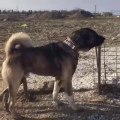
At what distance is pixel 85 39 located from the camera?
28.5 feet

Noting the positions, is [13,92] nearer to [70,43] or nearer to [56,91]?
[56,91]

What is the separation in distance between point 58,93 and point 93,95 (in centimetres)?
79

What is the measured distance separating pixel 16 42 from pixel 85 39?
4.67ft

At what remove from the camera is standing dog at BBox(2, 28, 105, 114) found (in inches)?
327

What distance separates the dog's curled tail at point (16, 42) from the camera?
328 inches

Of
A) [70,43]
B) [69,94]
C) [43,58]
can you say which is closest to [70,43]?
[70,43]

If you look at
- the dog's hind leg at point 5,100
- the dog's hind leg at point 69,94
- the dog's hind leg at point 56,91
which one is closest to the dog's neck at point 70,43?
the dog's hind leg at point 69,94

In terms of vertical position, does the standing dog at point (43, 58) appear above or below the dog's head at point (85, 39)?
below

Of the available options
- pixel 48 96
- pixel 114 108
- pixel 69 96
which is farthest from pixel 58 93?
pixel 114 108

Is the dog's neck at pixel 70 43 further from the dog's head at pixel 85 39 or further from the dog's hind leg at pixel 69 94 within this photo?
the dog's hind leg at pixel 69 94

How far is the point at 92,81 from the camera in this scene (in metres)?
10.1

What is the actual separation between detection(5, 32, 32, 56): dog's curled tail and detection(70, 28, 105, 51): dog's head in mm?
945

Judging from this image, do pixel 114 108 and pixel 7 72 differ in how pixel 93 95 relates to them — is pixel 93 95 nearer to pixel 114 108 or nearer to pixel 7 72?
pixel 114 108

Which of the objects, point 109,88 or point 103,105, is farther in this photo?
point 109,88
